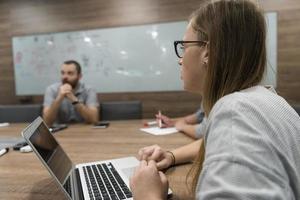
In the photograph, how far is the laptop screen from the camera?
87 centimetres

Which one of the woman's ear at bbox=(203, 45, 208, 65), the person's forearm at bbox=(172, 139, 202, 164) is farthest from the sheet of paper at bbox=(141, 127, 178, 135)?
Result: the woman's ear at bbox=(203, 45, 208, 65)

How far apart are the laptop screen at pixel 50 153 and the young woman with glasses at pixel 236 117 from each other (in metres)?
0.30

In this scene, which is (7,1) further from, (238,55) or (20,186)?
(238,55)

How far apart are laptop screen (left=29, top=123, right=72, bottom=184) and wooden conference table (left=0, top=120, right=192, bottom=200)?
0.24 ft

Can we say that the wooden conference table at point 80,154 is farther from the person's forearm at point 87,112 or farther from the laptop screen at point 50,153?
the person's forearm at point 87,112

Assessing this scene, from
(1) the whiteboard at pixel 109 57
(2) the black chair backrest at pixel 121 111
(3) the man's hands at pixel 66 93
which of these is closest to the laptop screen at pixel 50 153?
(3) the man's hands at pixel 66 93

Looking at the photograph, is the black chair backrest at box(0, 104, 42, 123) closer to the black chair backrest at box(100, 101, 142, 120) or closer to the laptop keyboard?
the black chair backrest at box(100, 101, 142, 120)

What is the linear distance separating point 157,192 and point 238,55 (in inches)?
15.8

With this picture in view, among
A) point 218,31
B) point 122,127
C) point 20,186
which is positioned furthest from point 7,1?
point 218,31

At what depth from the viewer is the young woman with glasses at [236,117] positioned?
1.64 feet

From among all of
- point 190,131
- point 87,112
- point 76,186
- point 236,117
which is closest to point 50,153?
point 76,186

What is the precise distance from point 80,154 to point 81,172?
12.2 inches

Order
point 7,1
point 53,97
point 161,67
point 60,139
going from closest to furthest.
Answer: point 60,139 → point 53,97 → point 161,67 → point 7,1

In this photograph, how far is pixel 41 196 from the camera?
3.03 ft
